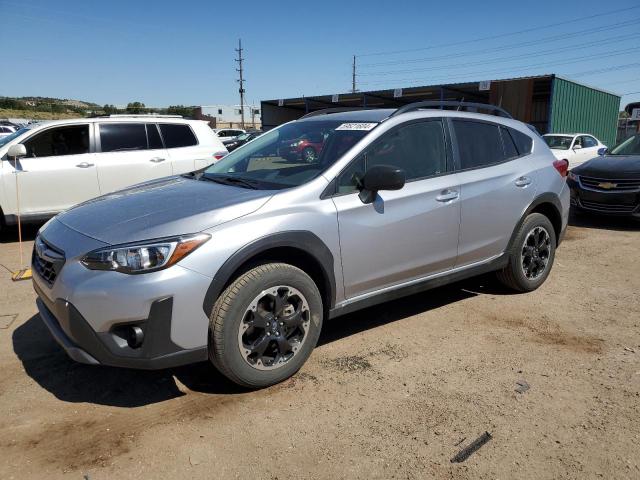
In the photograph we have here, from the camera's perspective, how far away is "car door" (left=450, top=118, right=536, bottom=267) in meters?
4.16

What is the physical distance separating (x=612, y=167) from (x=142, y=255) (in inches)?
331

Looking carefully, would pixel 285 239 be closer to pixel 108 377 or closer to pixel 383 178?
pixel 383 178

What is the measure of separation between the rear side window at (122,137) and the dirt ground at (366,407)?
150 inches

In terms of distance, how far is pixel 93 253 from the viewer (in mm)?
2754

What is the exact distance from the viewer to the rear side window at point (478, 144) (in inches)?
167

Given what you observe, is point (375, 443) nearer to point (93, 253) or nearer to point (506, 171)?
point (93, 253)

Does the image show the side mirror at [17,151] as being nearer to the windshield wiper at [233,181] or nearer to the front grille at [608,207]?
the windshield wiper at [233,181]

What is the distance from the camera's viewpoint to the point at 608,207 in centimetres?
837

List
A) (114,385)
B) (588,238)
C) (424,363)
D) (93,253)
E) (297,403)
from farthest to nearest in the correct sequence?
(588,238) < (424,363) < (114,385) < (297,403) < (93,253)

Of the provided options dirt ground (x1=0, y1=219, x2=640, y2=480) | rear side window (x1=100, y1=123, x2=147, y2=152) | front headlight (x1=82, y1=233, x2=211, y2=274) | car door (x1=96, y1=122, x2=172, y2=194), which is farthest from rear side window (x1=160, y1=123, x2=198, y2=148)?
front headlight (x1=82, y1=233, x2=211, y2=274)

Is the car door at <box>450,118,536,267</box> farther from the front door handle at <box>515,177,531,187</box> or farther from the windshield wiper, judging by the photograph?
the windshield wiper

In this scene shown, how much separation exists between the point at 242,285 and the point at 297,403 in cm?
79

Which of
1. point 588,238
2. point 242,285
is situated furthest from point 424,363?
point 588,238

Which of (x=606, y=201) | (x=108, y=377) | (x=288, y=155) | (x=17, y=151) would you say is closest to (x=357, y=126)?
(x=288, y=155)
